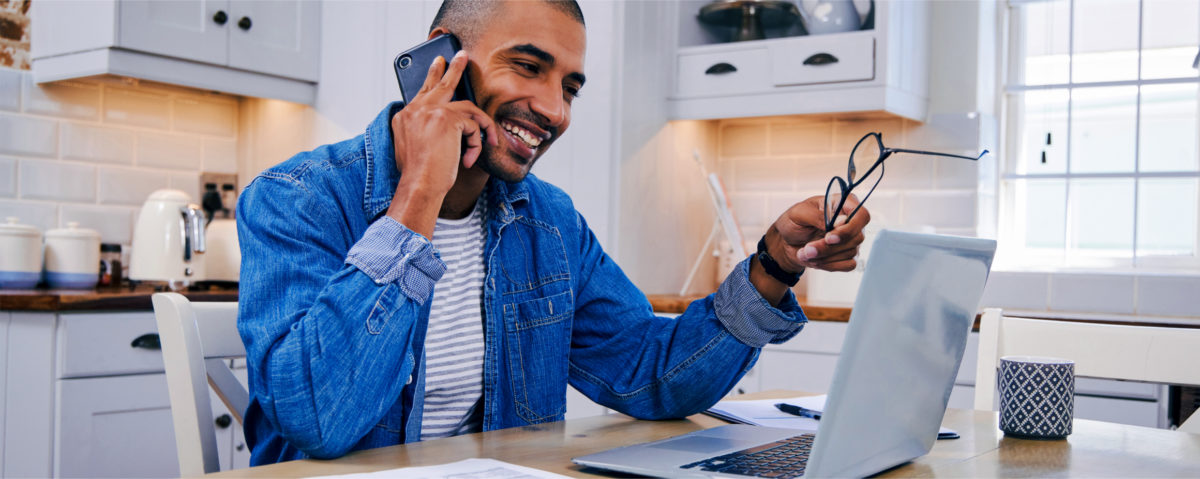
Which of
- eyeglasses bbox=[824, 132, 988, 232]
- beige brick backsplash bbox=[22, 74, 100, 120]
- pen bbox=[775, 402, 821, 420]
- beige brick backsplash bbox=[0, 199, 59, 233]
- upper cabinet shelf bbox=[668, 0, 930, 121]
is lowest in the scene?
pen bbox=[775, 402, 821, 420]

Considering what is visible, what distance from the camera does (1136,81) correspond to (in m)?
3.02

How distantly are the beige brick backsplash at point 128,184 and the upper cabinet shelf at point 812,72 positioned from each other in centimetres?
161

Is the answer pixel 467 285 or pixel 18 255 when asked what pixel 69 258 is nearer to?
pixel 18 255

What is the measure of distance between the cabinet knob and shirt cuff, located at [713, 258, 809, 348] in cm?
176

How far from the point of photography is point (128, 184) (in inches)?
124

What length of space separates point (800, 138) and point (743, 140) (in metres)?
0.19

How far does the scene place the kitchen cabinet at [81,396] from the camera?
7.86 feet

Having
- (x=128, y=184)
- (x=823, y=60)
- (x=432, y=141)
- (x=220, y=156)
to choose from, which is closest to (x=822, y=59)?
(x=823, y=60)

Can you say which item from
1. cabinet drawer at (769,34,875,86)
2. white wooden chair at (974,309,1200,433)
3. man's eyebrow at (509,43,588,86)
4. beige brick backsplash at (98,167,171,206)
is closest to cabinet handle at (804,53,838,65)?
cabinet drawer at (769,34,875,86)

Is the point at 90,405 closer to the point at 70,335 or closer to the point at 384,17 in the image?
the point at 70,335

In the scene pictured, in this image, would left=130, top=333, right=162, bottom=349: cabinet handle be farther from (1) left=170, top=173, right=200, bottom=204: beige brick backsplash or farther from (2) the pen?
(2) the pen

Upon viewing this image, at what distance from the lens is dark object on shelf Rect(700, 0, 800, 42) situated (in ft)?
9.94

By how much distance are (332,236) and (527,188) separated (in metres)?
0.35

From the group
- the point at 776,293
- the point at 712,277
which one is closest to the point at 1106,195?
the point at 712,277
